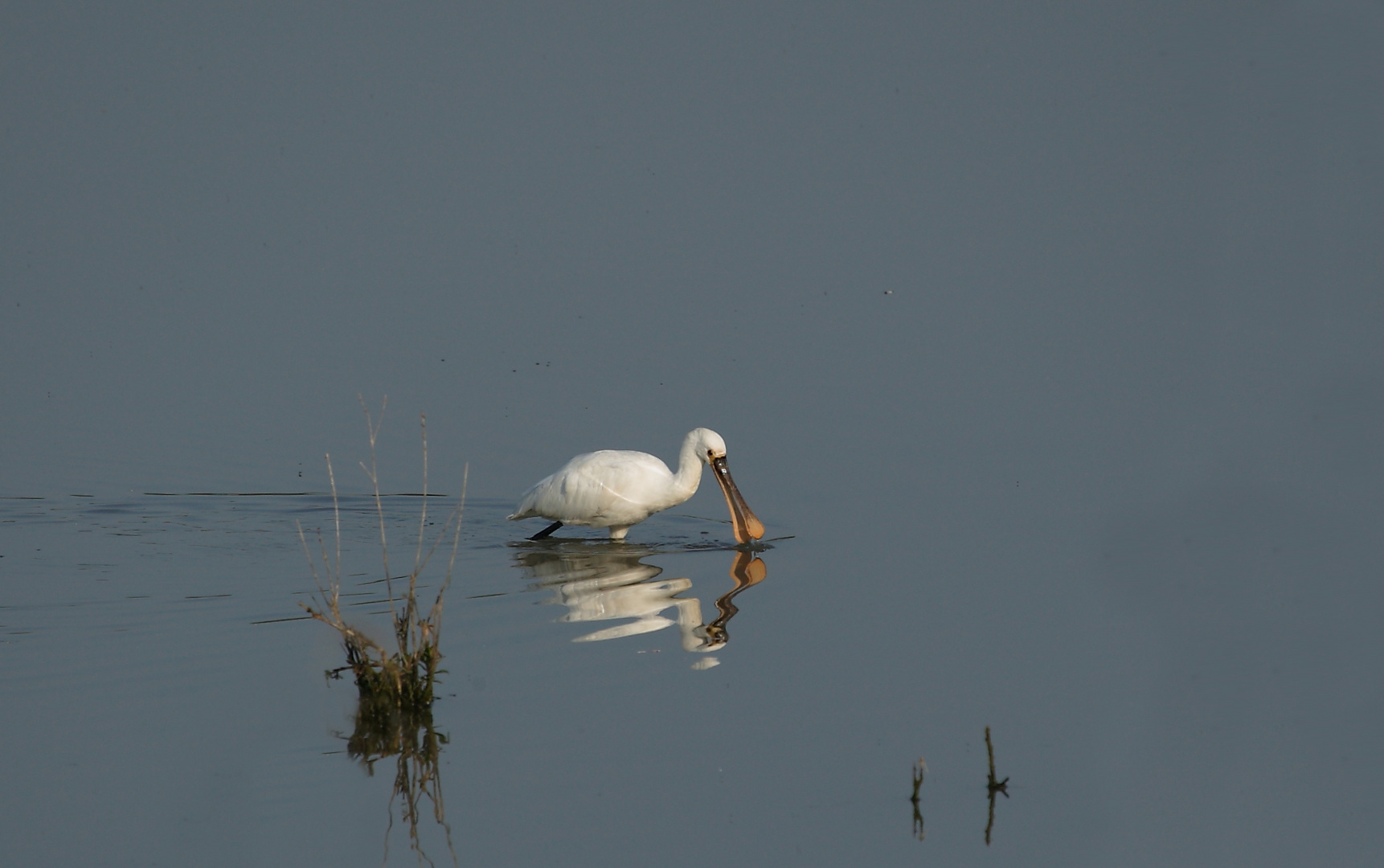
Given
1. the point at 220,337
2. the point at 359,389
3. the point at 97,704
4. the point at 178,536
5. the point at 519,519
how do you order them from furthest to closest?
the point at 220,337
the point at 359,389
the point at 519,519
the point at 178,536
the point at 97,704

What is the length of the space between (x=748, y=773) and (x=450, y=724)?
5.09 feet

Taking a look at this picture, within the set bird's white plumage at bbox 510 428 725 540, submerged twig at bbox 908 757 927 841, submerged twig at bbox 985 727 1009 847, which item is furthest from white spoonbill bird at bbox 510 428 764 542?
submerged twig at bbox 908 757 927 841

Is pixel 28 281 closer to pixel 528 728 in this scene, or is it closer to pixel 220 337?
pixel 220 337

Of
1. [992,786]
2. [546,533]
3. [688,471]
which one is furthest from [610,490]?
[992,786]

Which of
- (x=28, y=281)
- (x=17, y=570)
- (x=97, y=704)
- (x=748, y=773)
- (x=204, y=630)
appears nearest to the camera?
(x=748, y=773)

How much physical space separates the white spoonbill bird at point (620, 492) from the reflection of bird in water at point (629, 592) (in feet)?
1.08

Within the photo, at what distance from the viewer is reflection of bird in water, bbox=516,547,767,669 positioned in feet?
33.0

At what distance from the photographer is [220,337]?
20.6m

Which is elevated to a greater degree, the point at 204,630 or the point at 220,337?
the point at 220,337

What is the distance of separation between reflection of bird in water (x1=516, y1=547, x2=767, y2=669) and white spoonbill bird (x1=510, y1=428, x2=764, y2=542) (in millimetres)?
328

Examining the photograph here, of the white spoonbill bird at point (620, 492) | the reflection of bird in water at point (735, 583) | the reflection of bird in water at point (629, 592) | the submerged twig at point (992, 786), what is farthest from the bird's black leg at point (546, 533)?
the submerged twig at point (992, 786)

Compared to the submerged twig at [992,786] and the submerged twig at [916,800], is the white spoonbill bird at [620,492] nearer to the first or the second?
the submerged twig at [992,786]

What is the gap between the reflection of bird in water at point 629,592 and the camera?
33.0 feet

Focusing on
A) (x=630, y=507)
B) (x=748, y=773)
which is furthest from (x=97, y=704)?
(x=630, y=507)
